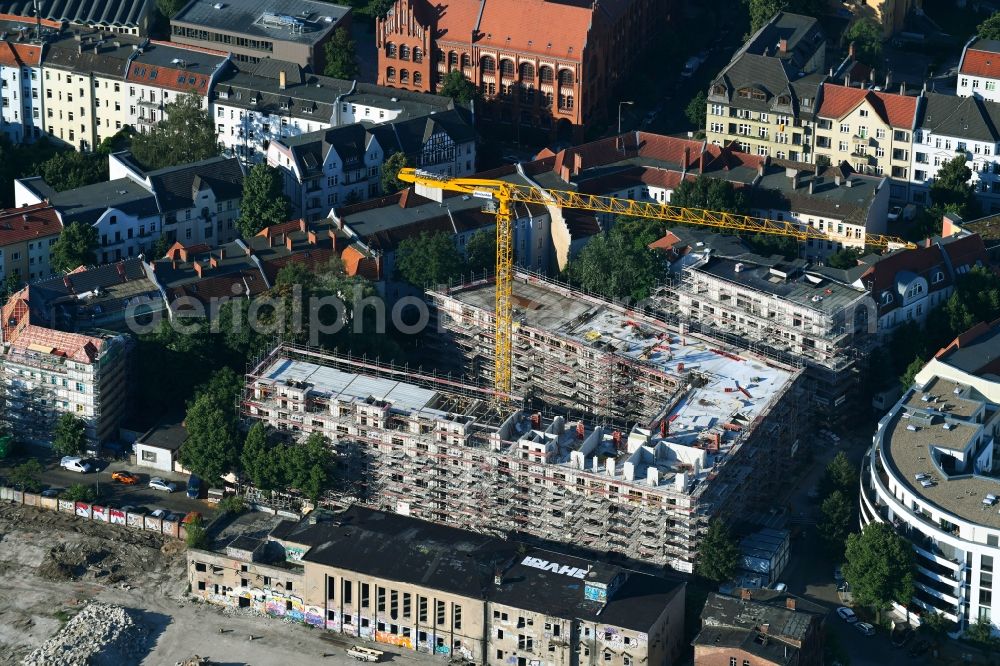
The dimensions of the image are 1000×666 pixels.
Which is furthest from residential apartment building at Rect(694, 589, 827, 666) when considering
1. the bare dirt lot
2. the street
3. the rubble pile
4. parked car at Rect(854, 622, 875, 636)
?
the rubble pile

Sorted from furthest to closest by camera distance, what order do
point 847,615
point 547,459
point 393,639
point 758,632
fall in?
point 547,459 → point 847,615 → point 393,639 → point 758,632

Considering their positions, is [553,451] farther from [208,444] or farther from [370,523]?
[208,444]

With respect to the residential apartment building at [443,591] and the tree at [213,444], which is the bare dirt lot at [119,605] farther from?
the tree at [213,444]

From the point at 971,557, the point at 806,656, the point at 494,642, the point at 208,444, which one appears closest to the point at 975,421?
the point at 971,557

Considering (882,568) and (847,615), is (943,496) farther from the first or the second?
(847,615)

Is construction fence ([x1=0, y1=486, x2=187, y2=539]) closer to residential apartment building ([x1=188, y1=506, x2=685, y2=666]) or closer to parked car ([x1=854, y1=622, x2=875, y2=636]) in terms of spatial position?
residential apartment building ([x1=188, y1=506, x2=685, y2=666])

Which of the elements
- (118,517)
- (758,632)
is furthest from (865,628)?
(118,517)
